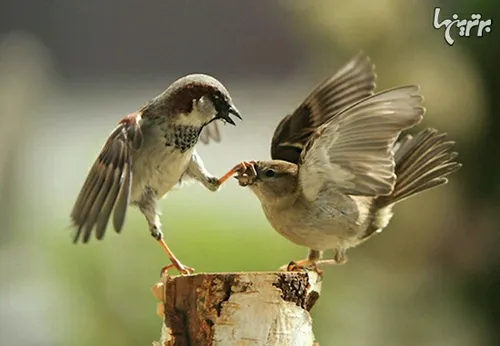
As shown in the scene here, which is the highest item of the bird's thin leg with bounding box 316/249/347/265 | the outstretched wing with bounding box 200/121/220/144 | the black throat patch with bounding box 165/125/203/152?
the outstretched wing with bounding box 200/121/220/144

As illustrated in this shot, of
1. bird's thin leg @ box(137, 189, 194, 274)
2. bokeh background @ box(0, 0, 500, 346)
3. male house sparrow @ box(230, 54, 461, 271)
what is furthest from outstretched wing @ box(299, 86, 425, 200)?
bokeh background @ box(0, 0, 500, 346)

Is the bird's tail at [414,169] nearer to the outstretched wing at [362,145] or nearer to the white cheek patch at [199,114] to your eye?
the outstretched wing at [362,145]

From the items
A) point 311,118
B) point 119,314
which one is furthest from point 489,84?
point 119,314

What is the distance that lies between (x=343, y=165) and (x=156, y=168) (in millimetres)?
262

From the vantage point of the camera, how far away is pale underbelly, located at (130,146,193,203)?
0.95 metres

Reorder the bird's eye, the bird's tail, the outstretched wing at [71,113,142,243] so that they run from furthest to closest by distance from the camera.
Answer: the bird's tail
the bird's eye
the outstretched wing at [71,113,142,243]

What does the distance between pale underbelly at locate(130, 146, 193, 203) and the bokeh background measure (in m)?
0.51

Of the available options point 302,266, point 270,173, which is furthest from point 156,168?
point 302,266

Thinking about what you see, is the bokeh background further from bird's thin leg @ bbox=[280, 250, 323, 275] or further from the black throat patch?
the black throat patch

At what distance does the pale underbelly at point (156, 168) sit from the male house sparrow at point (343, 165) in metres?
0.09

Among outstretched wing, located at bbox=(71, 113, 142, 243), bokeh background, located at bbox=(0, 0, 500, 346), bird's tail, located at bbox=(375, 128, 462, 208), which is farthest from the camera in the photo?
bokeh background, located at bbox=(0, 0, 500, 346)

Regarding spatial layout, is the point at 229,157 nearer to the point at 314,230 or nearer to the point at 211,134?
the point at 211,134

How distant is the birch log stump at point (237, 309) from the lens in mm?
828

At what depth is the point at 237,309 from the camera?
83 centimetres
